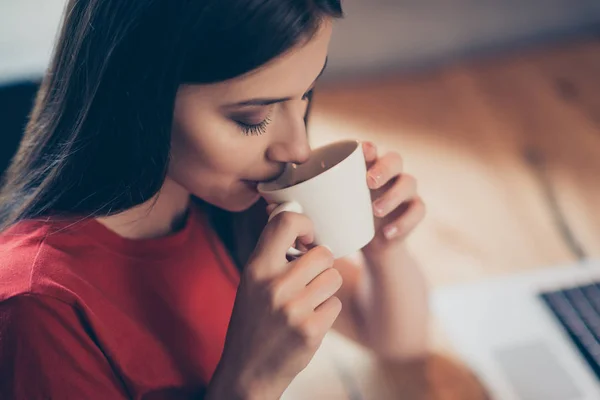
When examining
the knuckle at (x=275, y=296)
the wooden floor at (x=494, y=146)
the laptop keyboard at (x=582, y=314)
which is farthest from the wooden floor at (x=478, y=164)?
the knuckle at (x=275, y=296)

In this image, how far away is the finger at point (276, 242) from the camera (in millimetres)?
567

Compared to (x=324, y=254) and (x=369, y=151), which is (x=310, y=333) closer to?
(x=324, y=254)

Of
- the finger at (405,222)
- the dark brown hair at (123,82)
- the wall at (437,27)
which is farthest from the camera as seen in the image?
the wall at (437,27)

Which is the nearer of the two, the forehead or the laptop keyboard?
the forehead

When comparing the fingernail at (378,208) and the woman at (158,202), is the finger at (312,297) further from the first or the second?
the fingernail at (378,208)

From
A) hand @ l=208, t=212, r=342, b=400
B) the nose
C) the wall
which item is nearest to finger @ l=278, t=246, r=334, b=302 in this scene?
hand @ l=208, t=212, r=342, b=400

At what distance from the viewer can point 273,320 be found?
0.55m

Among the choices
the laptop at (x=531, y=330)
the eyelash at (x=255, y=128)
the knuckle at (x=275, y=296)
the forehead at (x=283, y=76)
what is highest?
the forehead at (x=283, y=76)

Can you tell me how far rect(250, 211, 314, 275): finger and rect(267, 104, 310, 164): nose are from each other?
0.08 metres

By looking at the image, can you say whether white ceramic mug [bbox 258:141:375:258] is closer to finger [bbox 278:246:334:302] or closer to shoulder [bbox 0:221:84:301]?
finger [bbox 278:246:334:302]

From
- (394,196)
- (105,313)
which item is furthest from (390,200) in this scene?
(105,313)

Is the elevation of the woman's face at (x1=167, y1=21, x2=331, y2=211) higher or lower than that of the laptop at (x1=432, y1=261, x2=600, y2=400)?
higher

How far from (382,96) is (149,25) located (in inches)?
37.4

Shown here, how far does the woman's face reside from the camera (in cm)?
56
